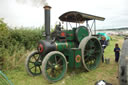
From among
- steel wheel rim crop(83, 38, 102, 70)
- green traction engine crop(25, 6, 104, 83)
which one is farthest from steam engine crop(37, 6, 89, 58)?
steel wheel rim crop(83, 38, 102, 70)

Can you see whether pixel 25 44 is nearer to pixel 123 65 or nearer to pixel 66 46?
pixel 66 46

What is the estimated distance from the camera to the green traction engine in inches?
120

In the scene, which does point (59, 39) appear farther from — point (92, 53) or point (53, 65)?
point (92, 53)

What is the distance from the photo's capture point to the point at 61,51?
140 inches

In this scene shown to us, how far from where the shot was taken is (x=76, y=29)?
12.7 ft

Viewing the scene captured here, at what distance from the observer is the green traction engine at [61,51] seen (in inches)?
120

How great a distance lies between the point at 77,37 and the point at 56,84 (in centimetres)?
181

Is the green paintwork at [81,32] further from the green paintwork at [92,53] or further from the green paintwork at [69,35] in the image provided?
the green paintwork at [92,53]

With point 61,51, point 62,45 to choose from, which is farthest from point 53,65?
point 62,45

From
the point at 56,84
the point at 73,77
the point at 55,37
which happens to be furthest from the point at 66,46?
the point at 56,84

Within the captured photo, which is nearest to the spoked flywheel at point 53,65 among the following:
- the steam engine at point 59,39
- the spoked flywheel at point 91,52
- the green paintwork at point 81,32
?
the steam engine at point 59,39

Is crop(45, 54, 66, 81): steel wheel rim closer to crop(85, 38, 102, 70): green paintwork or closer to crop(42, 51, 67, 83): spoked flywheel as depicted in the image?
crop(42, 51, 67, 83): spoked flywheel

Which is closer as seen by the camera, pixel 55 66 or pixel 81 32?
pixel 55 66

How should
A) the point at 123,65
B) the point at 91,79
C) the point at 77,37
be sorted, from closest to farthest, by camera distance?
1. the point at 123,65
2. the point at 91,79
3. the point at 77,37
